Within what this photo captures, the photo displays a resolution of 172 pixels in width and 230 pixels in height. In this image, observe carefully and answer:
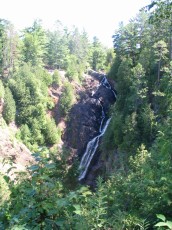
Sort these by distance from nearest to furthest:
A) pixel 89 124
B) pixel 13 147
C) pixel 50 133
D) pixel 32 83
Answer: pixel 13 147 < pixel 50 133 < pixel 32 83 < pixel 89 124

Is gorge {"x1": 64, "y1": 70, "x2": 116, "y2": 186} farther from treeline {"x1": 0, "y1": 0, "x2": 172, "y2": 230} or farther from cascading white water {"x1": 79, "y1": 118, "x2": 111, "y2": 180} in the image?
treeline {"x1": 0, "y1": 0, "x2": 172, "y2": 230}

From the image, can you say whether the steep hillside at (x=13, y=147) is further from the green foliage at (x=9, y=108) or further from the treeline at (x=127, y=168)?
the treeline at (x=127, y=168)

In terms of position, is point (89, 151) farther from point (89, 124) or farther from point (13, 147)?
point (13, 147)

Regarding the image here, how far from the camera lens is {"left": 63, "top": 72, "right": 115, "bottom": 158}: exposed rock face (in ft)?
119

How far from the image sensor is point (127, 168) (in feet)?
65.4

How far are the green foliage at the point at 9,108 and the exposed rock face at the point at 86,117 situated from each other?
787 cm

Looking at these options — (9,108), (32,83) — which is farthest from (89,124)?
(9,108)

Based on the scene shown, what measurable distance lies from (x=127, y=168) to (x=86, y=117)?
18.8 m

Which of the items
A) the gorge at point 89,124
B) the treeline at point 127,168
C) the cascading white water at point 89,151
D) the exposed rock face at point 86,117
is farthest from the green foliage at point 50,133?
the treeline at point 127,168

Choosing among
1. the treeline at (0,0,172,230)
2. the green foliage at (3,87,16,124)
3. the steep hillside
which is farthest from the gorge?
the green foliage at (3,87,16,124)

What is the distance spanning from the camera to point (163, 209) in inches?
167

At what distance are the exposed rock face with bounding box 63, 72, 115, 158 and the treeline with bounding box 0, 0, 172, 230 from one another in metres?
3.74

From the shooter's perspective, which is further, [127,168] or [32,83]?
[32,83]

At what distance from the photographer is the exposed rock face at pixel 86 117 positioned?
36.3 m
